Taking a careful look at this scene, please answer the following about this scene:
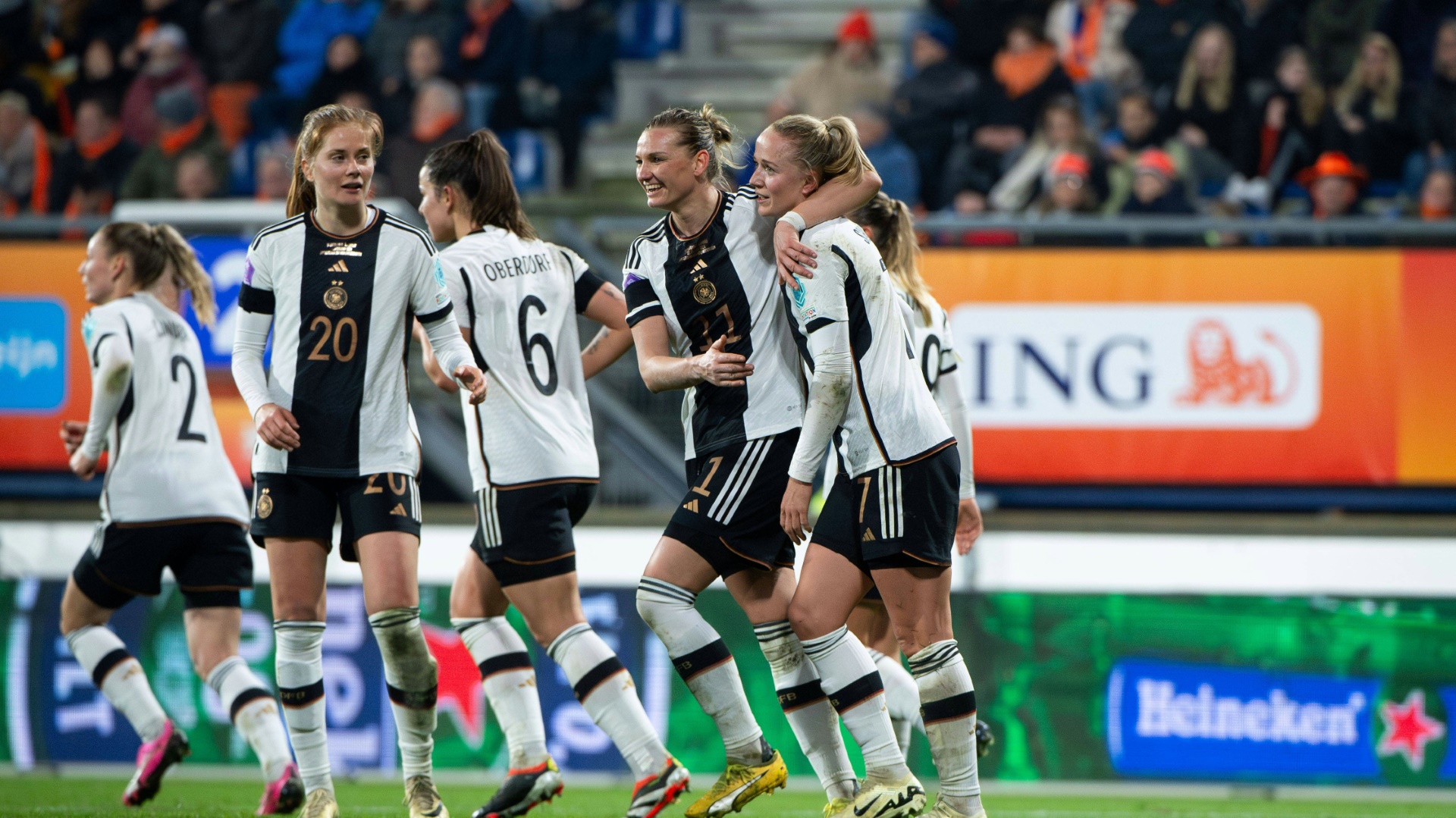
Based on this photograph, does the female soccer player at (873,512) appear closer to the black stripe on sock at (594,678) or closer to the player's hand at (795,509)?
the player's hand at (795,509)

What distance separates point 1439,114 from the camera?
10016mm

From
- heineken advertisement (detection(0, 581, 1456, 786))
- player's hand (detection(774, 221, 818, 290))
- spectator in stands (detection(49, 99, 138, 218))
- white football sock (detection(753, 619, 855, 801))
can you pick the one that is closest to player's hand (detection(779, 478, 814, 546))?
white football sock (detection(753, 619, 855, 801))

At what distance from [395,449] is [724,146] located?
1.44 m

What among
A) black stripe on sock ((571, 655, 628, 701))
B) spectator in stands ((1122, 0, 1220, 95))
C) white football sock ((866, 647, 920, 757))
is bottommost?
white football sock ((866, 647, 920, 757))

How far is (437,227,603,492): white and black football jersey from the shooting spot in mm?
4953

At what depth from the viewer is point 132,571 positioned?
590 centimetres

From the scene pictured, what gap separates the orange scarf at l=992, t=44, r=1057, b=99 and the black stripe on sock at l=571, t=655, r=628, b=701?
7.27m

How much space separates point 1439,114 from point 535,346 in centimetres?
757

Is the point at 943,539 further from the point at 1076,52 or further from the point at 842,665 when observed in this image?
the point at 1076,52

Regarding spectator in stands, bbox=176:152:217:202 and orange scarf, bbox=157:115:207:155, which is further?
orange scarf, bbox=157:115:207:155

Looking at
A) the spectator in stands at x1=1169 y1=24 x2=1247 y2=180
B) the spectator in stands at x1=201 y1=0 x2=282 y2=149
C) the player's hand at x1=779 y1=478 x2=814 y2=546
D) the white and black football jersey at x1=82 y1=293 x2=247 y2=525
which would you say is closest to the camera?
the player's hand at x1=779 y1=478 x2=814 y2=546

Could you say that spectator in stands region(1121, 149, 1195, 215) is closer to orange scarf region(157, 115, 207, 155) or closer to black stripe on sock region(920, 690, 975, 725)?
black stripe on sock region(920, 690, 975, 725)

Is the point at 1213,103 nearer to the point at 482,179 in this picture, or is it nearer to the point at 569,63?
the point at 569,63

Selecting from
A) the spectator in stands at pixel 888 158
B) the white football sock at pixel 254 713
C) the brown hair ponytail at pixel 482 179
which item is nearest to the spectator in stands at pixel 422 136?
the spectator in stands at pixel 888 158
